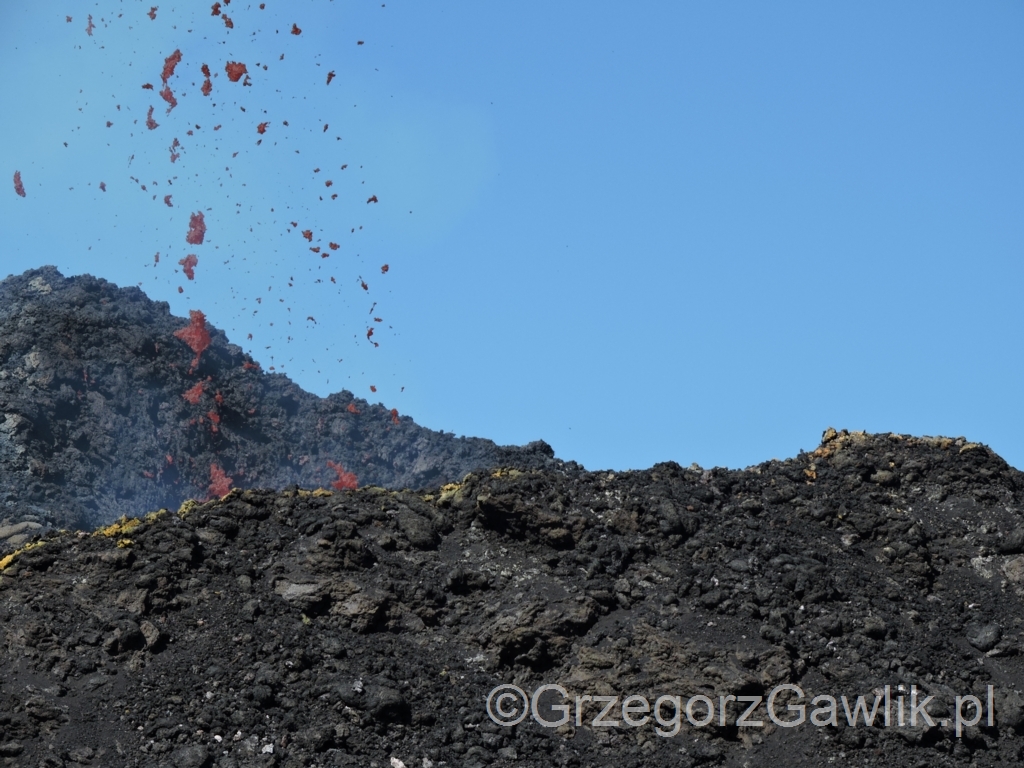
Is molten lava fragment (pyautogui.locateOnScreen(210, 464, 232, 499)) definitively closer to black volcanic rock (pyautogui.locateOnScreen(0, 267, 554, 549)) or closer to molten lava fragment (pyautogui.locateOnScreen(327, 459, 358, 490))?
black volcanic rock (pyautogui.locateOnScreen(0, 267, 554, 549))

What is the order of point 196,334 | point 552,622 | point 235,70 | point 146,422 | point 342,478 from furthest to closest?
point 196,334 → point 342,478 → point 146,422 → point 235,70 → point 552,622

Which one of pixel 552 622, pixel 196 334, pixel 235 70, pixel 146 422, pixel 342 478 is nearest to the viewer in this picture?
pixel 552 622

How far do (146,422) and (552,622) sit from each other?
90.9ft

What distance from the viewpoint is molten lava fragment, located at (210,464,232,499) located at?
1693 inches

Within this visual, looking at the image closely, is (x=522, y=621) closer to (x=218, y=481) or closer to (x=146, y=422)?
(x=218, y=481)

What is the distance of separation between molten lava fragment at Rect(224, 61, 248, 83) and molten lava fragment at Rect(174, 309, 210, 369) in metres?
16.7

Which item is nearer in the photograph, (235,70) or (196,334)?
(235,70)

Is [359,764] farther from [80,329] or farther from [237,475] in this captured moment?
[80,329]

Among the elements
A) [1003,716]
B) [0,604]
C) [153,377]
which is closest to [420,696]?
[0,604]

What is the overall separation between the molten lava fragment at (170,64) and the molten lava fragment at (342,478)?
54.4ft

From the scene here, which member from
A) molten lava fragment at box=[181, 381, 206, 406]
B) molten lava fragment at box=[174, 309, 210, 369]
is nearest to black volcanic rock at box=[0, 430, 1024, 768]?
molten lava fragment at box=[181, 381, 206, 406]

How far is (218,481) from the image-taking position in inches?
1710

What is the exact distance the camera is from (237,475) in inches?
1735

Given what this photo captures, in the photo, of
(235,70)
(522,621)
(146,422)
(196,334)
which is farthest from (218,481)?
(522,621)
